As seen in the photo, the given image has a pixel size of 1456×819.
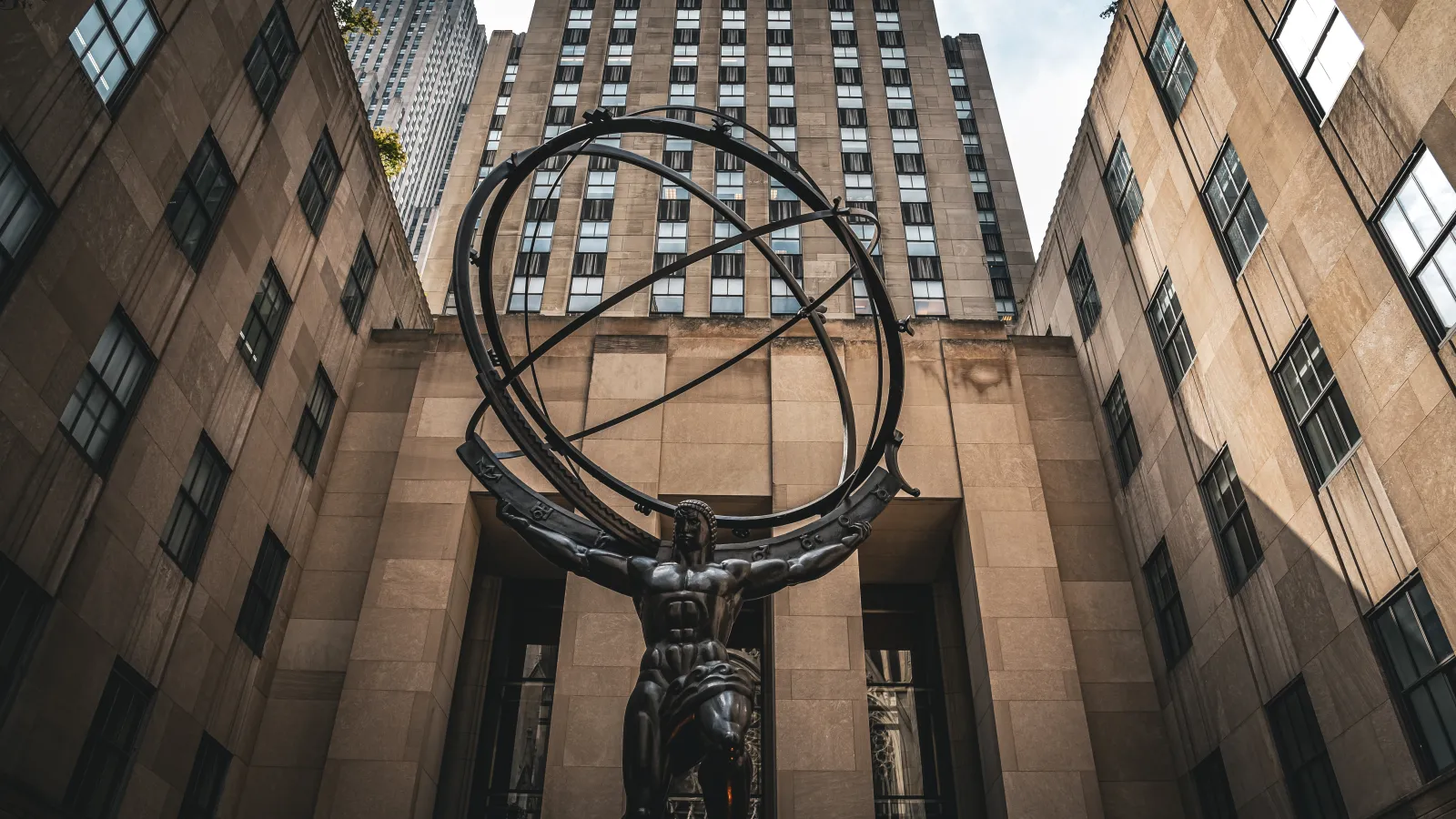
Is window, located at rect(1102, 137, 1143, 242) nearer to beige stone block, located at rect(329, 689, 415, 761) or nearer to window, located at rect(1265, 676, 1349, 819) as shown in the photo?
→ window, located at rect(1265, 676, 1349, 819)

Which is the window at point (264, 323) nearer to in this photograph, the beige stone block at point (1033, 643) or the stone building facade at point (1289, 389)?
the beige stone block at point (1033, 643)

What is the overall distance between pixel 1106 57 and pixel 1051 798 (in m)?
15.8

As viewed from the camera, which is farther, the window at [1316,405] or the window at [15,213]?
the window at [1316,405]

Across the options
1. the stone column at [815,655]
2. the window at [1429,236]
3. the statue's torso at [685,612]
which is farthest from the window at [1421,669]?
the statue's torso at [685,612]

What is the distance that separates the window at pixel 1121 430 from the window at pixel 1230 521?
2816 millimetres

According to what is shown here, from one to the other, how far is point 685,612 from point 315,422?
13297 millimetres

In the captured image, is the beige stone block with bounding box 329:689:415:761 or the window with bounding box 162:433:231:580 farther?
the beige stone block with bounding box 329:689:415:761

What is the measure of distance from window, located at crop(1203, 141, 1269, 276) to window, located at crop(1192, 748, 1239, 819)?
829 cm

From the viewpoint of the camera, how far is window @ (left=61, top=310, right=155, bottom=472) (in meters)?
12.9

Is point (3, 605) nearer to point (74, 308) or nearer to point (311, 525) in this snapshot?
point (74, 308)

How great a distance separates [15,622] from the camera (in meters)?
11.7

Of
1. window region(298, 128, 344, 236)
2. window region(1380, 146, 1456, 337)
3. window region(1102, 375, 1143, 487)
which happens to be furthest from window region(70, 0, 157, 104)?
window region(1102, 375, 1143, 487)

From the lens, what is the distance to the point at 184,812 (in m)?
15.2

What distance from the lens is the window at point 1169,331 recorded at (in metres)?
18.2
